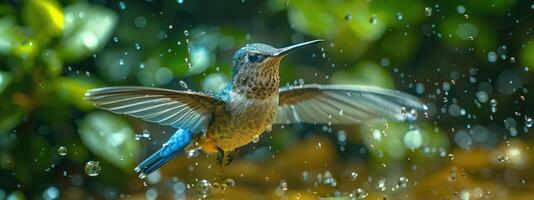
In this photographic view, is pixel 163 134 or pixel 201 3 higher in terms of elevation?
pixel 201 3

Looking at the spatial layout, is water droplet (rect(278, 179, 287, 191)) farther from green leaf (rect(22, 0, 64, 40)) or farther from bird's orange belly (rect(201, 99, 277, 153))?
bird's orange belly (rect(201, 99, 277, 153))

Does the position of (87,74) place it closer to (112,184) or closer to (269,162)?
(112,184)

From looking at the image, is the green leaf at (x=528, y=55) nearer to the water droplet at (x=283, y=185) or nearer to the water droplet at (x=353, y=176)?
the water droplet at (x=353, y=176)

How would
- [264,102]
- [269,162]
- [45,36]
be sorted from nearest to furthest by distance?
[264,102] → [45,36] → [269,162]

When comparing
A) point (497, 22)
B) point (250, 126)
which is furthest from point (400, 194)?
point (250, 126)

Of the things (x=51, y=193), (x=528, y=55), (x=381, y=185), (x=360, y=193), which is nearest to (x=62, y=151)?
(x=51, y=193)

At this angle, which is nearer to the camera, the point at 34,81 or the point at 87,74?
the point at 34,81

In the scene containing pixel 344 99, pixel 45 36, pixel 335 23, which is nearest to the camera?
pixel 344 99
